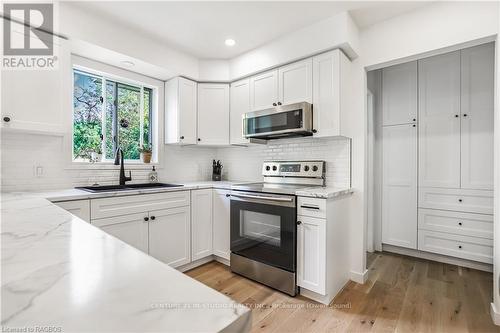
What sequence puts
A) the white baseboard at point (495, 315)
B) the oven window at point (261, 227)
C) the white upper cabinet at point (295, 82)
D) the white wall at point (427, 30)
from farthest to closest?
1. the white upper cabinet at point (295, 82)
2. the oven window at point (261, 227)
3. the white wall at point (427, 30)
4. the white baseboard at point (495, 315)

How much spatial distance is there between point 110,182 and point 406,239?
3652 millimetres

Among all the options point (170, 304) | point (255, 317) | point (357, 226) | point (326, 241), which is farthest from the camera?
point (357, 226)

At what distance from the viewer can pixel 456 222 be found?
282 cm

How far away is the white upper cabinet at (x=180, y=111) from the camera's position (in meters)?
3.10

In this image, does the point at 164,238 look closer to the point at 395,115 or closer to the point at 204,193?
the point at 204,193

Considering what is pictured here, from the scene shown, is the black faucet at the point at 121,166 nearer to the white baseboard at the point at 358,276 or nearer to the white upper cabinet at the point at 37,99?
the white upper cabinet at the point at 37,99

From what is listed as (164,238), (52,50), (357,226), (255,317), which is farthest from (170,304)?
(52,50)

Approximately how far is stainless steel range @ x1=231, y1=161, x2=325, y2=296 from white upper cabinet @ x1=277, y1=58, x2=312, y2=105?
0.72 meters

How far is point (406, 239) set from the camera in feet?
10.3

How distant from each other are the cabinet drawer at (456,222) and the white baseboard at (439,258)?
319mm

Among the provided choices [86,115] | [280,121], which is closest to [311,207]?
[280,121]

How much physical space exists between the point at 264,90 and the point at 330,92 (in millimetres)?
819

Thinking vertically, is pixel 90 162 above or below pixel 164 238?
above

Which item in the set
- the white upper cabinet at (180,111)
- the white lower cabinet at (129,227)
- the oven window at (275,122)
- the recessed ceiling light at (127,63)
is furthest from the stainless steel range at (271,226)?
the recessed ceiling light at (127,63)
